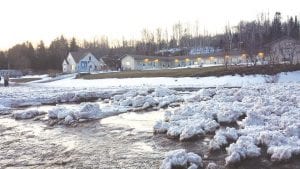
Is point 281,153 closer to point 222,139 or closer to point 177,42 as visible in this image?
point 222,139

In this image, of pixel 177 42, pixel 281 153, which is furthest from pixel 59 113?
pixel 177 42

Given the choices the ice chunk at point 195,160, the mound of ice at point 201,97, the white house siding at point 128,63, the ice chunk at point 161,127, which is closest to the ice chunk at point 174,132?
the ice chunk at point 161,127

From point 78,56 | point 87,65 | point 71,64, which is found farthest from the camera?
point 71,64

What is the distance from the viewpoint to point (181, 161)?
23.5 ft

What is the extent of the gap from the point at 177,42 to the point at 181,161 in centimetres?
15521

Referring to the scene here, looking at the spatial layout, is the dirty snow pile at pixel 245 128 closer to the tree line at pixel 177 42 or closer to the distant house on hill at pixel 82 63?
the tree line at pixel 177 42

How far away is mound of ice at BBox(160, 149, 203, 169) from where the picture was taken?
712 cm

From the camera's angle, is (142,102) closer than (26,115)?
No

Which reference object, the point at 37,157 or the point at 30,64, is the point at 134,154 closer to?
the point at 37,157

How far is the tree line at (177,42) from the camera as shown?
4124 inches

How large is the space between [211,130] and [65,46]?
424ft

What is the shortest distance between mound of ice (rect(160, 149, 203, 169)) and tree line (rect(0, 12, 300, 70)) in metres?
50.1

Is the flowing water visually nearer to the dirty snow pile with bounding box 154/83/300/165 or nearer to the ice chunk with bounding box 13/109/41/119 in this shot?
the dirty snow pile with bounding box 154/83/300/165

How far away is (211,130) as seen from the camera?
10.3m
